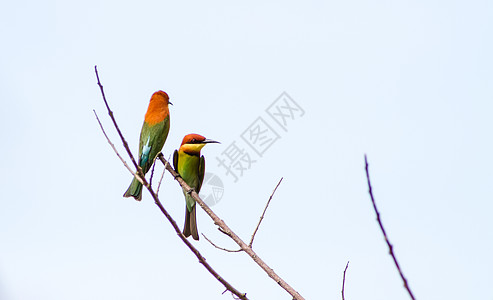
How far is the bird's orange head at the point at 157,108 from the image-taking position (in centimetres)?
410

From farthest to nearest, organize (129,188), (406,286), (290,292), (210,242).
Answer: (129,188), (210,242), (290,292), (406,286)

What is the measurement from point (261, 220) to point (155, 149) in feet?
6.20

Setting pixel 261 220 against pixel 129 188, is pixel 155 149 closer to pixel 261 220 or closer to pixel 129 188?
pixel 129 188

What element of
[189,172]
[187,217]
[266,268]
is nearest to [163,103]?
[189,172]

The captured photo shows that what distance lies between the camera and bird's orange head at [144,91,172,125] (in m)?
4.10

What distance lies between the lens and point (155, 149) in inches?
155

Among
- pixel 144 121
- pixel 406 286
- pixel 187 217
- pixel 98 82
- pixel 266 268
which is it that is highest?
pixel 144 121

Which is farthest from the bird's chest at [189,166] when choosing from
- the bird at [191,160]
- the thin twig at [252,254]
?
the thin twig at [252,254]

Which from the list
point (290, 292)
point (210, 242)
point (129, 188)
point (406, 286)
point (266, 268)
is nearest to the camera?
point (406, 286)

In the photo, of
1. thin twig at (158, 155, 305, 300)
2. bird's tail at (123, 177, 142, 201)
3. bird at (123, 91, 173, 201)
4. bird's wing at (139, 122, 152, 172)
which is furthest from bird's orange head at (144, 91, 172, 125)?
thin twig at (158, 155, 305, 300)

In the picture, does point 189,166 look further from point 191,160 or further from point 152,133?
point 152,133

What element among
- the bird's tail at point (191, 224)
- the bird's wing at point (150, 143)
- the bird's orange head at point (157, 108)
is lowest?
the bird's tail at point (191, 224)

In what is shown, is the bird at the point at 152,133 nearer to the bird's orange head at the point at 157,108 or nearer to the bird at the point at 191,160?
the bird's orange head at the point at 157,108

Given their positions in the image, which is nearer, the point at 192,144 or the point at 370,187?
the point at 370,187
